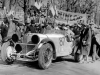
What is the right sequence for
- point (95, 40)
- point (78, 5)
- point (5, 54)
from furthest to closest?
point (78, 5), point (95, 40), point (5, 54)

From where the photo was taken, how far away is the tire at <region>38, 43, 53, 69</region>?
7.45m

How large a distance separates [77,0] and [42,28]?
23.2 meters

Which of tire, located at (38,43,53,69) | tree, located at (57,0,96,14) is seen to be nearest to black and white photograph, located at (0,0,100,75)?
tire, located at (38,43,53,69)

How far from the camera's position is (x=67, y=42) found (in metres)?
9.52

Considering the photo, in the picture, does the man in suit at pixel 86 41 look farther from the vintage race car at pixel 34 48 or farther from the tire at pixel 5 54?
the tire at pixel 5 54

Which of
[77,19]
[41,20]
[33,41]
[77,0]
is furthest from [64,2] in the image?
[33,41]

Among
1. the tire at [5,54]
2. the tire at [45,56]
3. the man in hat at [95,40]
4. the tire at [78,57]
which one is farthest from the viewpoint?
the man in hat at [95,40]

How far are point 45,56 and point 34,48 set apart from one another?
491mm

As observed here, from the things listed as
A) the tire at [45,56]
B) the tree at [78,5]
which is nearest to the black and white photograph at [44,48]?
the tire at [45,56]

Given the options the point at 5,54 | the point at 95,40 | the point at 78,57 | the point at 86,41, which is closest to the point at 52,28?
the point at 86,41

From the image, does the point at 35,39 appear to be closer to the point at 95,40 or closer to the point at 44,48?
the point at 44,48

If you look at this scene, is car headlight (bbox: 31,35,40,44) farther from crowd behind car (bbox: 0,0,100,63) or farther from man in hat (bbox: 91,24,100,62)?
man in hat (bbox: 91,24,100,62)

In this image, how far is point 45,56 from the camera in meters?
7.75

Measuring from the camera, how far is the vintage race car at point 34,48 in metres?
7.73
